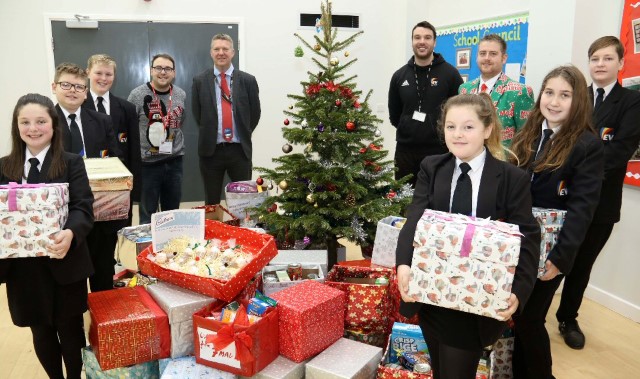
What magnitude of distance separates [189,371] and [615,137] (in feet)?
8.13

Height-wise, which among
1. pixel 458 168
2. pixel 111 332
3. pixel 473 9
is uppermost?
pixel 473 9

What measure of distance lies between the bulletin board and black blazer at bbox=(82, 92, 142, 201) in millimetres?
Result: 2967

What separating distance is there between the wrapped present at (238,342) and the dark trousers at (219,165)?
81.3 inches

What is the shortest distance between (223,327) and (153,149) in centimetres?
229

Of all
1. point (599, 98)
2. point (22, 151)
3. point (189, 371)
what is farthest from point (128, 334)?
point (599, 98)

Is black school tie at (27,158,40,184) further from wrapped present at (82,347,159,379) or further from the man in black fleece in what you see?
the man in black fleece

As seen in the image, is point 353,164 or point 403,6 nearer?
point 353,164

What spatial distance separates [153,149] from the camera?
3834 millimetres

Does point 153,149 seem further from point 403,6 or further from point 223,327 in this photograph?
point 403,6

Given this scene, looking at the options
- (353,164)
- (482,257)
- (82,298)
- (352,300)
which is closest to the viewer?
(482,257)

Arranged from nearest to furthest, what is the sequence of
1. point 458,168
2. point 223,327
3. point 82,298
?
point 458,168
point 223,327
point 82,298

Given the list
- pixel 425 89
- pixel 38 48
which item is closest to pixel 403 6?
pixel 425 89

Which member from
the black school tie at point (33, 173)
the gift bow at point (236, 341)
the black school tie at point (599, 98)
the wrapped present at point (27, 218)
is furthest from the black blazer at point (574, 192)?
the black school tie at point (33, 173)

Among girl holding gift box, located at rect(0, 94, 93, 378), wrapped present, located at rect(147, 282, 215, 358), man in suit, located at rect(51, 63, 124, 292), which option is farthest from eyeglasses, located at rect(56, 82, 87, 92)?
wrapped present, located at rect(147, 282, 215, 358)
